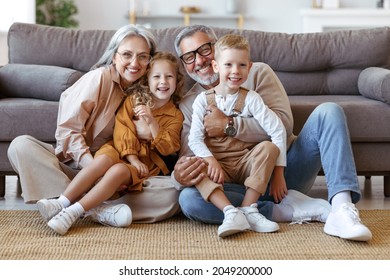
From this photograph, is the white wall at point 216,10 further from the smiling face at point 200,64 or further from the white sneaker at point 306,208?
the white sneaker at point 306,208

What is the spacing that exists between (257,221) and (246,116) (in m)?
0.42

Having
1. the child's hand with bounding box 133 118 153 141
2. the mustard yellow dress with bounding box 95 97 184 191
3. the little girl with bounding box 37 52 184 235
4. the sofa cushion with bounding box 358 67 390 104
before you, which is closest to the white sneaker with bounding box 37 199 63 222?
the little girl with bounding box 37 52 184 235

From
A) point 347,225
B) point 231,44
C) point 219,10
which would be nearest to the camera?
point 347,225

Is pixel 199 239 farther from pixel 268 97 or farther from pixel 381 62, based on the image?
pixel 381 62

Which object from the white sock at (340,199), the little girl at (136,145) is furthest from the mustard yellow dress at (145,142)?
the white sock at (340,199)

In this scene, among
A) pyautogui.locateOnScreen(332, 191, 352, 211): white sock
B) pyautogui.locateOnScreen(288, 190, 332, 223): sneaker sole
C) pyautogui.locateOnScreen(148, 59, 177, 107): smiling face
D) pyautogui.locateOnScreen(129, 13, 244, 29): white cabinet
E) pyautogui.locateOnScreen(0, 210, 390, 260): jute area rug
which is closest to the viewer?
pyautogui.locateOnScreen(0, 210, 390, 260): jute area rug

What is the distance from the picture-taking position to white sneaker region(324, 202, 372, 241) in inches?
96.7

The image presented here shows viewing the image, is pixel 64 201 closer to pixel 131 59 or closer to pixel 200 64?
pixel 131 59

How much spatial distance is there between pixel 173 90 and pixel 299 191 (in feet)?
2.17

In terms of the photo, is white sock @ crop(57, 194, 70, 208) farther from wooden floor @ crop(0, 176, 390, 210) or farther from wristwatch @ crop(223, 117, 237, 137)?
wristwatch @ crop(223, 117, 237, 137)

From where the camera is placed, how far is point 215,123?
9.05 ft

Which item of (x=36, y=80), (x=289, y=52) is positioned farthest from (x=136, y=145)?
(x=289, y=52)

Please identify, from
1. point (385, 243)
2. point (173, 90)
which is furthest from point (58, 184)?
point (385, 243)

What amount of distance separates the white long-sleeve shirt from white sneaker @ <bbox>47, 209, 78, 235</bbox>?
1.70ft
